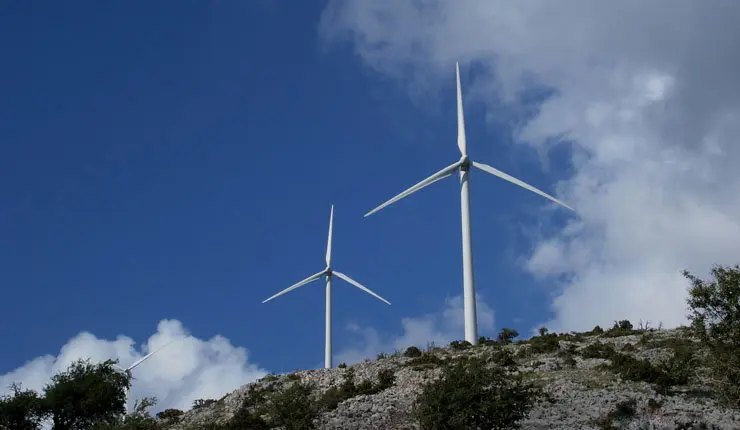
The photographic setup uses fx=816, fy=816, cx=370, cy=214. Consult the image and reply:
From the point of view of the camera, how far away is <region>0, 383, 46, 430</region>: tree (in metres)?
71.7

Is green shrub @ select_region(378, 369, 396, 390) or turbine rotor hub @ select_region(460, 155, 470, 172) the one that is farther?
turbine rotor hub @ select_region(460, 155, 470, 172)

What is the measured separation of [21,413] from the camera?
72.2 metres

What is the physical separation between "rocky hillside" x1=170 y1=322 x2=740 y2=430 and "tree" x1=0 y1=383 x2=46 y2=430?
530 inches

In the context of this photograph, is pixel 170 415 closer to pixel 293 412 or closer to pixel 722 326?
pixel 293 412

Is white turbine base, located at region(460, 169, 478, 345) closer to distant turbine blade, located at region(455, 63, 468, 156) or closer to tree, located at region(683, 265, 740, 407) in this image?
distant turbine blade, located at region(455, 63, 468, 156)

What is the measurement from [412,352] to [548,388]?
23.3m

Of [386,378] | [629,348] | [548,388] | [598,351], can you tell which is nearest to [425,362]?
[386,378]

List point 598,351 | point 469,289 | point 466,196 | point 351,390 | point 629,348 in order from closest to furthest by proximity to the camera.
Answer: point 351,390 → point 598,351 → point 629,348 → point 469,289 → point 466,196

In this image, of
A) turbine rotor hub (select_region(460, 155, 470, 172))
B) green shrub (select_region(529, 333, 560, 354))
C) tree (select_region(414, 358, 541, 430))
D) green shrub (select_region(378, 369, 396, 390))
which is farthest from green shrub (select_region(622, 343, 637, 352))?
turbine rotor hub (select_region(460, 155, 470, 172))

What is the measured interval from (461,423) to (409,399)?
12338 mm

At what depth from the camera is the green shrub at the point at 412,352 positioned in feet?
241

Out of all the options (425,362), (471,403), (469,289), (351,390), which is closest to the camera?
(471,403)

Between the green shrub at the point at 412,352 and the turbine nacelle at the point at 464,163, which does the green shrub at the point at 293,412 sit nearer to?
the green shrub at the point at 412,352

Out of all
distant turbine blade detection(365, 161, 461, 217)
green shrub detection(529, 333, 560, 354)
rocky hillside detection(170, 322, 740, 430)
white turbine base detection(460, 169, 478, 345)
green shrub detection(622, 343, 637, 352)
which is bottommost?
rocky hillside detection(170, 322, 740, 430)
